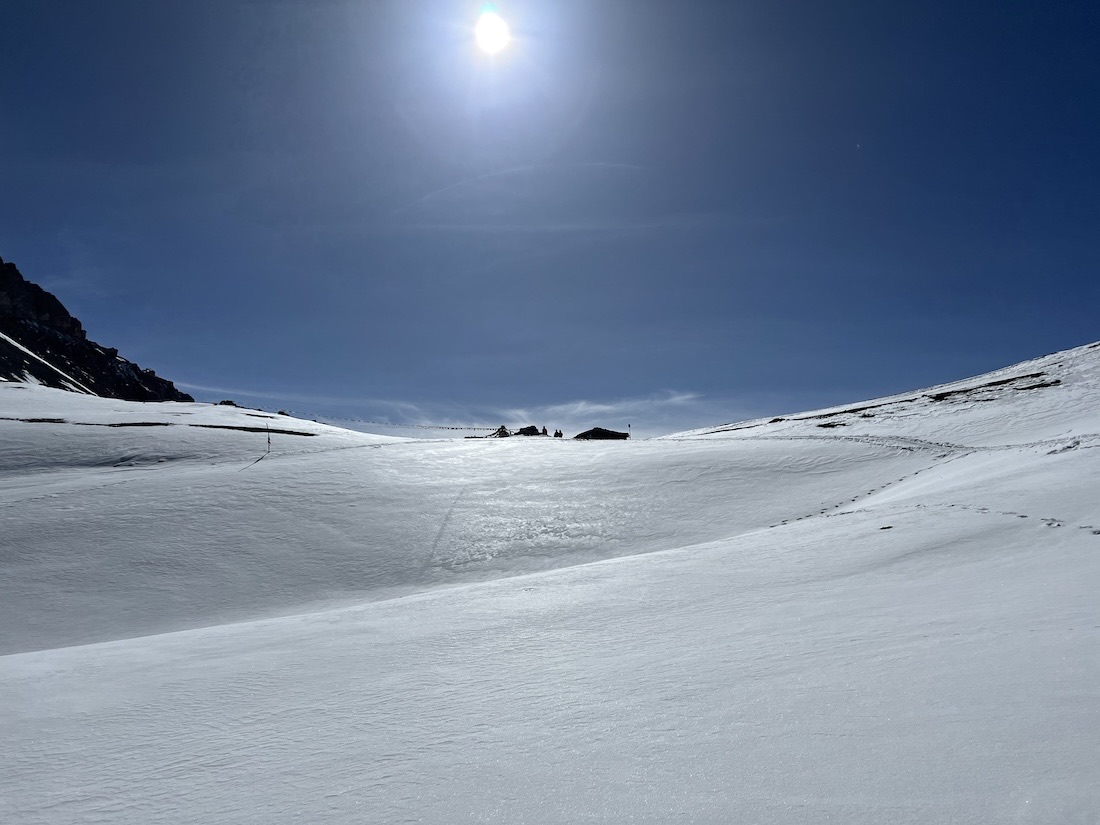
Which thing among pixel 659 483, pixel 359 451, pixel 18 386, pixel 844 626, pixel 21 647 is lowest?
pixel 21 647

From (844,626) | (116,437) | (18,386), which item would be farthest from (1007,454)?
(18,386)

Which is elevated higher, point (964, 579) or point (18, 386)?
point (18, 386)

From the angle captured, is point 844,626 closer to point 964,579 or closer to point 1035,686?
point 1035,686

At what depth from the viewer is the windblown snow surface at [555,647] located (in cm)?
235

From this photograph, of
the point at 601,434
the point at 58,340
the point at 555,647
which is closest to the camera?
the point at 555,647

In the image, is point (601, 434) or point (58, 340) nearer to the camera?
point (601, 434)

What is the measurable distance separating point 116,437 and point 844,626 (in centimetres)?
1980

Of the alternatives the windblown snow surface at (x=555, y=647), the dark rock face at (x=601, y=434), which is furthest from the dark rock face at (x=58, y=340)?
the windblown snow surface at (x=555, y=647)

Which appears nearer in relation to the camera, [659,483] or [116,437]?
[659,483]

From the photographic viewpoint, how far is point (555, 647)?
483cm

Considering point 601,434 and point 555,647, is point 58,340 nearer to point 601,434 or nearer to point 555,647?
point 601,434

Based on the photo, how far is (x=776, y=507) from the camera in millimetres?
12906

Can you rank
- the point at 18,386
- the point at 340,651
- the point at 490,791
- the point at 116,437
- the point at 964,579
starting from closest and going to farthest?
the point at 490,791 < the point at 340,651 < the point at 964,579 < the point at 116,437 < the point at 18,386

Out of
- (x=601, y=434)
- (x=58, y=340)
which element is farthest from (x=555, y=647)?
(x=58, y=340)
